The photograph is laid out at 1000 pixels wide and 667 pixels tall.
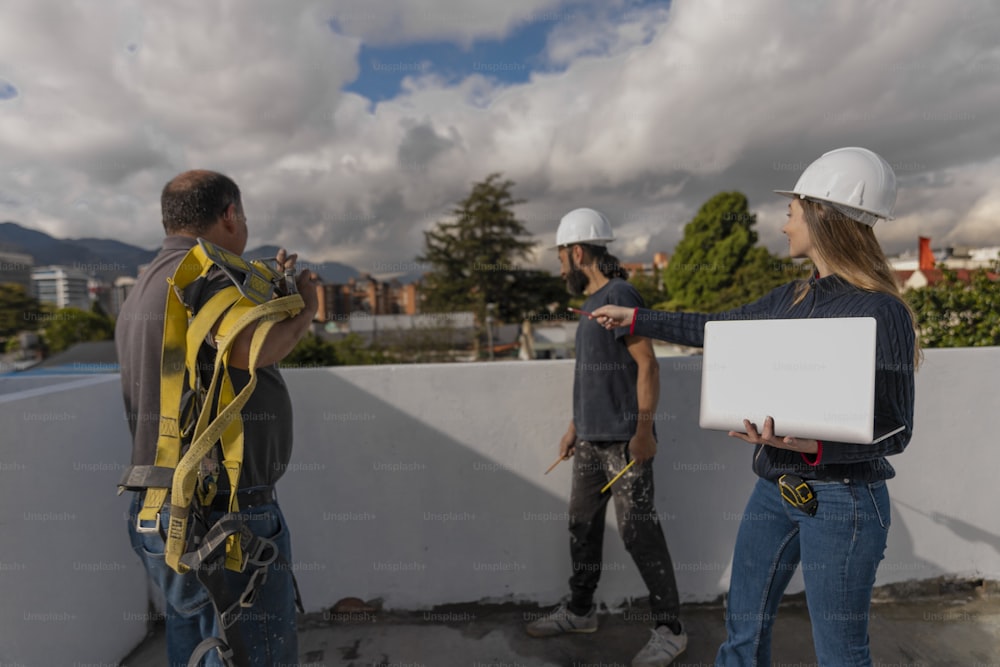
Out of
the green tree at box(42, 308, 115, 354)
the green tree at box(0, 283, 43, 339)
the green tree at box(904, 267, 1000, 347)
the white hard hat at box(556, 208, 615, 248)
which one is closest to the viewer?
the white hard hat at box(556, 208, 615, 248)

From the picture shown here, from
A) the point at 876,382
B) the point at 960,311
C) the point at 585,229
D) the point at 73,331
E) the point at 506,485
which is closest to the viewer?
the point at 876,382

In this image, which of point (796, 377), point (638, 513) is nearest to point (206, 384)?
point (796, 377)

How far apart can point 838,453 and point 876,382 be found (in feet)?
0.67

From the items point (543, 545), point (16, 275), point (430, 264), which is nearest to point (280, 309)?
point (543, 545)

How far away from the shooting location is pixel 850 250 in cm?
153

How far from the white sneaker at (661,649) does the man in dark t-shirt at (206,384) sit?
4.77 ft

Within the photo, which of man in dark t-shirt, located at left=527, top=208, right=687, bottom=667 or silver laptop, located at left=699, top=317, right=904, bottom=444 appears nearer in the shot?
silver laptop, located at left=699, top=317, right=904, bottom=444

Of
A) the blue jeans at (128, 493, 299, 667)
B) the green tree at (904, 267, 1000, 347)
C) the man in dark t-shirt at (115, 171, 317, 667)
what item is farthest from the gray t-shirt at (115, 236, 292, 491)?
the green tree at (904, 267, 1000, 347)

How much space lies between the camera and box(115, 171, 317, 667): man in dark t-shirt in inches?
55.5

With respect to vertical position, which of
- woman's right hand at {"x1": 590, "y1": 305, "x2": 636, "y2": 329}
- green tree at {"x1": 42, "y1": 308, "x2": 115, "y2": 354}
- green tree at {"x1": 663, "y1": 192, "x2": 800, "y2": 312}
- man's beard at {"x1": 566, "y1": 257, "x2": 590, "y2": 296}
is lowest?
green tree at {"x1": 42, "y1": 308, "x2": 115, "y2": 354}

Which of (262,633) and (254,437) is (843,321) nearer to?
(254,437)

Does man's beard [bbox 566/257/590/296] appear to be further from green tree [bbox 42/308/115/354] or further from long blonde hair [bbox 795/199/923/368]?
green tree [bbox 42/308/115/354]

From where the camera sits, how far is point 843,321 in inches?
51.8

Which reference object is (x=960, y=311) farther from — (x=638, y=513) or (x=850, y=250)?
(x=850, y=250)
